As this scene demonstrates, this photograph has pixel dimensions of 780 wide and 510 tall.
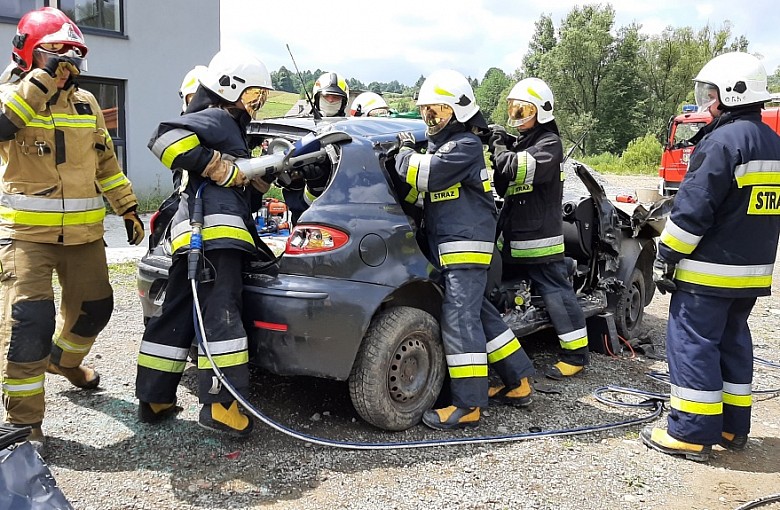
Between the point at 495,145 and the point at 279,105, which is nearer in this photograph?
the point at 495,145

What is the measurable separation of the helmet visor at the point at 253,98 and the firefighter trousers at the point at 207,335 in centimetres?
78

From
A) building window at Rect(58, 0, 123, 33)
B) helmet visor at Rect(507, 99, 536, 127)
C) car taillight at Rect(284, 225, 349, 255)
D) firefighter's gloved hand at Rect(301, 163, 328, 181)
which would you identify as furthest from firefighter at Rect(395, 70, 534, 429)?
building window at Rect(58, 0, 123, 33)

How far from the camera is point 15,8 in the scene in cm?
1063

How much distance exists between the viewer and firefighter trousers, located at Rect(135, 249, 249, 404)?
11.2 ft

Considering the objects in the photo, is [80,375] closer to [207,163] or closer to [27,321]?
[27,321]

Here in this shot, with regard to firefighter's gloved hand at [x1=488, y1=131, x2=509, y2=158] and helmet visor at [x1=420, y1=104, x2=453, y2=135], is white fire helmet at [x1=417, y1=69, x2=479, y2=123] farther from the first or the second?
firefighter's gloved hand at [x1=488, y1=131, x2=509, y2=158]

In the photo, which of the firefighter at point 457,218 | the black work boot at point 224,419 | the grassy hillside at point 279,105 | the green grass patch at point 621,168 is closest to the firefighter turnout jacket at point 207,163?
the black work boot at point 224,419

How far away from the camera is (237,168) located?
11.4ft

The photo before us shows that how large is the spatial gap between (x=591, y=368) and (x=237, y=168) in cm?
310

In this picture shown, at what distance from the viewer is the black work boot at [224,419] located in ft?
11.5

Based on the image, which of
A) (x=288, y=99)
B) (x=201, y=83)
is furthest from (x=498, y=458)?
(x=288, y=99)

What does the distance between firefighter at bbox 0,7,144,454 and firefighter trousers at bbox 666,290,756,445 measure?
320 cm

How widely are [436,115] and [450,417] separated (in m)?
1.71

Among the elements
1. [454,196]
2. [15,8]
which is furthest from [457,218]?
[15,8]
